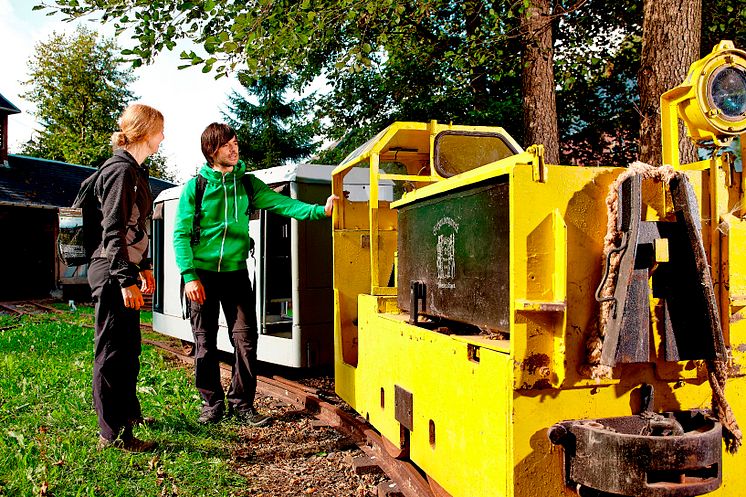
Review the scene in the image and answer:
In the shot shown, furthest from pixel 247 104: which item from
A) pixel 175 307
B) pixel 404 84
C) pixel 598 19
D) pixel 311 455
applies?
pixel 311 455

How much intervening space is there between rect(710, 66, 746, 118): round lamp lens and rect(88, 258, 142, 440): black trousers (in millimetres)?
3300

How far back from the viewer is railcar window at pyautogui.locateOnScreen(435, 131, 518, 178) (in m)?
4.64

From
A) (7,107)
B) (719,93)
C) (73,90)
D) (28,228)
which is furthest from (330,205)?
(73,90)

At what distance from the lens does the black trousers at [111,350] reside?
3.89 metres

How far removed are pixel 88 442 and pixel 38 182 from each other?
26154mm

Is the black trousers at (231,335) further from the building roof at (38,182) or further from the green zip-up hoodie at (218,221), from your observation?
the building roof at (38,182)

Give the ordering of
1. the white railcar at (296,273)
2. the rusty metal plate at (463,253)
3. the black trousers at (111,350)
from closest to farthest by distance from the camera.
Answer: the rusty metal plate at (463,253)
the black trousers at (111,350)
the white railcar at (296,273)

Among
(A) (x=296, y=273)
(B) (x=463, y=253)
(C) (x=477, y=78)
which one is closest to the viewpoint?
(B) (x=463, y=253)

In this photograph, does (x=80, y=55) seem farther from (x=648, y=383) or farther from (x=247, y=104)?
(x=648, y=383)

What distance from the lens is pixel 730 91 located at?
276cm

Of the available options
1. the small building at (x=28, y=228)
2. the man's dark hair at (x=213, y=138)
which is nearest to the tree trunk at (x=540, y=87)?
the man's dark hair at (x=213, y=138)

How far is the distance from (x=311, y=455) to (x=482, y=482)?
1.97 metres

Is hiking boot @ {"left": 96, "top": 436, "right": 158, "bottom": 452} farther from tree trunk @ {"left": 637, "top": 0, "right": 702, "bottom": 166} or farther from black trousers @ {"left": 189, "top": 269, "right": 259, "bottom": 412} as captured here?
tree trunk @ {"left": 637, "top": 0, "right": 702, "bottom": 166}

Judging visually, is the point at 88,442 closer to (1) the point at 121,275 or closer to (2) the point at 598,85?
(1) the point at 121,275
